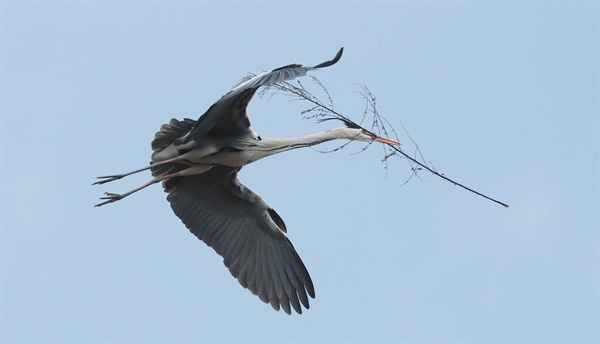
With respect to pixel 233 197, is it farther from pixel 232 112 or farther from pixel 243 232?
pixel 232 112

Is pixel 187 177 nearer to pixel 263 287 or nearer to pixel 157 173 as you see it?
pixel 157 173

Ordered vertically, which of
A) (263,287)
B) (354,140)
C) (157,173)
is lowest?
(263,287)

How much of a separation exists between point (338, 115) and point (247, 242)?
2456mm

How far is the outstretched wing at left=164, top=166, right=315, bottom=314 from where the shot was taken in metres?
9.67

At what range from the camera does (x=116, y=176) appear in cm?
907

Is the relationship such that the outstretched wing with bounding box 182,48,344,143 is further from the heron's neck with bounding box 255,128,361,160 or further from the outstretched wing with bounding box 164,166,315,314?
the outstretched wing with bounding box 164,166,315,314

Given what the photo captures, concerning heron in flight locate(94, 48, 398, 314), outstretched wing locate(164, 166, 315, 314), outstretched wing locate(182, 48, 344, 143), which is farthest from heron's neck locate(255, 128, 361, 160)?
outstretched wing locate(164, 166, 315, 314)

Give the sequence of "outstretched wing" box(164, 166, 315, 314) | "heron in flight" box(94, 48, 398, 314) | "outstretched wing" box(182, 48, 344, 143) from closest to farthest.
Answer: "outstretched wing" box(182, 48, 344, 143)
"heron in flight" box(94, 48, 398, 314)
"outstretched wing" box(164, 166, 315, 314)

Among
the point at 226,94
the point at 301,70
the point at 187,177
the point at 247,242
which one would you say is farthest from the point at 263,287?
the point at 301,70

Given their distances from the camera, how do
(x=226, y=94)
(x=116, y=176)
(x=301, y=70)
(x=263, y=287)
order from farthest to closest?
(x=263, y=287) → (x=116, y=176) → (x=226, y=94) → (x=301, y=70)

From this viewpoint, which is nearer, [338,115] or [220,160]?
[338,115]

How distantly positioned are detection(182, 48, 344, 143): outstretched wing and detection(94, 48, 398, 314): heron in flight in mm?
12

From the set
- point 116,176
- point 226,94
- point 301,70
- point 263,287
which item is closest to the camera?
point 301,70

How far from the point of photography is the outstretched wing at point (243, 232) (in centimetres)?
967
